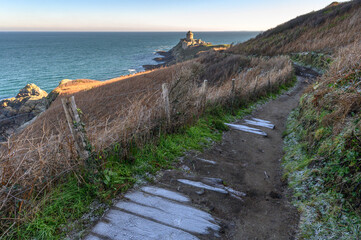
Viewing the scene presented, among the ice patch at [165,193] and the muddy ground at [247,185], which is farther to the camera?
the ice patch at [165,193]

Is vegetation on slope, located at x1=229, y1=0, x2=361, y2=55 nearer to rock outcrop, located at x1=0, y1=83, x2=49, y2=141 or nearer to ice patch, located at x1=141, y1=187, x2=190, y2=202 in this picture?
ice patch, located at x1=141, y1=187, x2=190, y2=202

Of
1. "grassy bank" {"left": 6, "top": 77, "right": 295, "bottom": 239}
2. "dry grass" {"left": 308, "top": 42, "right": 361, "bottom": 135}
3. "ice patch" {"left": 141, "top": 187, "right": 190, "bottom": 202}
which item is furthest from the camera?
"dry grass" {"left": 308, "top": 42, "right": 361, "bottom": 135}

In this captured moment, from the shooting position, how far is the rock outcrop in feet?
68.1

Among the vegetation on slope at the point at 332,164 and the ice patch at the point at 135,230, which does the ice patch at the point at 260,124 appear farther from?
the ice patch at the point at 135,230

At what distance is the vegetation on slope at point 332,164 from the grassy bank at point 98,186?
2.56 metres

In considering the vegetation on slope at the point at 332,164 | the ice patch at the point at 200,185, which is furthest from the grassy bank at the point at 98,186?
the vegetation on slope at the point at 332,164

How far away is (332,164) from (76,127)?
4.49m

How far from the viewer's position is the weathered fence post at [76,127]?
324 cm

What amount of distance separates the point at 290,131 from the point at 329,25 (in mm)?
28194

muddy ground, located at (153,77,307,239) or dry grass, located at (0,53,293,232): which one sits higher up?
dry grass, located at (0,53,293,232)

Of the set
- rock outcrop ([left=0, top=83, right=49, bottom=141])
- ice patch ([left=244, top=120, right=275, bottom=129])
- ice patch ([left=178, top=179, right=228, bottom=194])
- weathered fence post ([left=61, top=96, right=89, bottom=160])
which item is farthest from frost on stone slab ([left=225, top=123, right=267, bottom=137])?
rock outcrop ([left=0, top=83, right=49, bottom=141])

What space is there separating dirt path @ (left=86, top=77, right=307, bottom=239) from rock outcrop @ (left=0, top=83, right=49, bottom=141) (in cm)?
2013

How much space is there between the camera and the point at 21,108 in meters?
24.4

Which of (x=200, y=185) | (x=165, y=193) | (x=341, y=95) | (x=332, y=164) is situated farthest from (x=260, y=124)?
(x=165, y=193)
